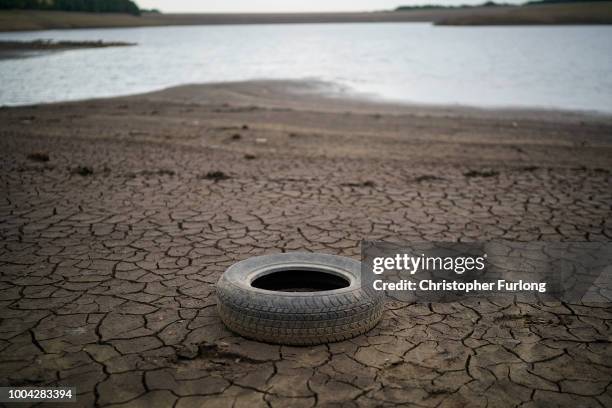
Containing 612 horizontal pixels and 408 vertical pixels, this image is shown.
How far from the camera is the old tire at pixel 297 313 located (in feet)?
10.5

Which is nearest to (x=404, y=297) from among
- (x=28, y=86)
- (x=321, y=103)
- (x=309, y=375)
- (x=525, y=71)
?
(x=309, y=375)

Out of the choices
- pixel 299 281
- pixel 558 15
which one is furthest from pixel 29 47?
pixel 558 15

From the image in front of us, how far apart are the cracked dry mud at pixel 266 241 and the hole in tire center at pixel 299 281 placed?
Answer: 0.49 metres

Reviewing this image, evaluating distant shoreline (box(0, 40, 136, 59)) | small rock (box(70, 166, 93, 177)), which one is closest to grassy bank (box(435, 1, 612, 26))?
distant shoreline (box(0, 40, 136, 59))

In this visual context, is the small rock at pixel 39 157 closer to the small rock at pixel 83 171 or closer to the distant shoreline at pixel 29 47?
the small rock at pixel 83 171

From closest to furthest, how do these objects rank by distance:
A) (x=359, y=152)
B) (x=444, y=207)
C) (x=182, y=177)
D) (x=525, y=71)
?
(x=444, y=207), (x=182, y=177), (x=359, y=152), (x=525, y=71)

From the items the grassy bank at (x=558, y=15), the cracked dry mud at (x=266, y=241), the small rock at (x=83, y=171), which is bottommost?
the cracked dry mud at (x=266, y=241)

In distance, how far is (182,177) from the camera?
7.60m

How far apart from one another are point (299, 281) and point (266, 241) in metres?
1.29

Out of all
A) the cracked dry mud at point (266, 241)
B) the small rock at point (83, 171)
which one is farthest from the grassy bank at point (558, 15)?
the small rock at point (83, 171)

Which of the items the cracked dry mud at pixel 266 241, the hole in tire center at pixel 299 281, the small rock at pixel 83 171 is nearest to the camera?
the cracked dry mud at pixel 266 241

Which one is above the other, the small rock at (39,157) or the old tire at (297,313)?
the small rock at (39,157)

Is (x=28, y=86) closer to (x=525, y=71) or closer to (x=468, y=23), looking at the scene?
(x=525, y=71)

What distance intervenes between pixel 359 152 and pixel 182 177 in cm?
380
